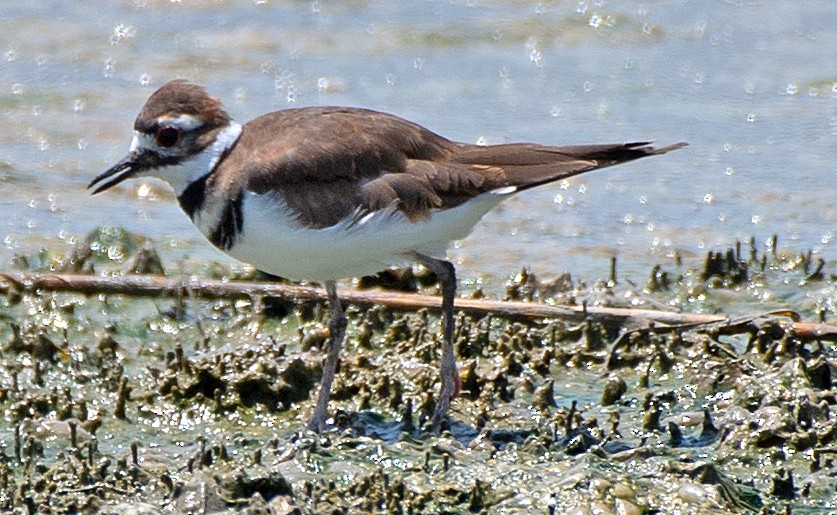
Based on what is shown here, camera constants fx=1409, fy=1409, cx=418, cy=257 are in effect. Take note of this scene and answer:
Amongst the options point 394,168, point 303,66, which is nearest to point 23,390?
point 394,168

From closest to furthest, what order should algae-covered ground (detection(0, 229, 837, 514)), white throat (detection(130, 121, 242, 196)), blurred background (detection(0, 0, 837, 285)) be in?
algae-covered ground (detection(0, 229, 837, 514)) → white throat (detection(130, 121, 242, 196)) → blurred background (detection(0, 0, 837, 285))

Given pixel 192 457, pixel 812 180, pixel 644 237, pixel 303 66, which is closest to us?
pixel 192 457

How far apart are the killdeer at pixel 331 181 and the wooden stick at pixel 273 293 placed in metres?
0.63

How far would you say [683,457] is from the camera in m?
5.30

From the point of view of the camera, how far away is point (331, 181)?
19.3 ft

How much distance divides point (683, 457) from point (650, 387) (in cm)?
92

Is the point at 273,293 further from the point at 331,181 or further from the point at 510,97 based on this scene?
the point at 510,97

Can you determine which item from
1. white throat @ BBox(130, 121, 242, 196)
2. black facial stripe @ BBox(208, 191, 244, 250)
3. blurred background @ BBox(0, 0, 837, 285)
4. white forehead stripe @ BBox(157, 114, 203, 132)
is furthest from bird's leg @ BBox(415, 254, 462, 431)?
blurred background @ BBox(0, 0, 837, 285)

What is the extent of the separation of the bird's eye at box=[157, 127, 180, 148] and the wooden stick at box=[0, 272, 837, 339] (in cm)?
116

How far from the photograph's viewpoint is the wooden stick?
6.68 m

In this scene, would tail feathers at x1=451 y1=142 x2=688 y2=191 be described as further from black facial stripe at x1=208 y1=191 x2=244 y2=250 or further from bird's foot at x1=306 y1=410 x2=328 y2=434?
bird's foot at x1=306 y1=410 x2=328 y2=434

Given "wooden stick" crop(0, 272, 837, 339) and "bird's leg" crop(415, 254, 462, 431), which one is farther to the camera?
"wooden stick" crop(0, 272, 837, 339)

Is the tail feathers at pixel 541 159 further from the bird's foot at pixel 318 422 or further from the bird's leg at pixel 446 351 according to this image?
the bird's foot at pixel 318 422

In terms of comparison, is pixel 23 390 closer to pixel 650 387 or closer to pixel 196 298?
pixel 196 298
